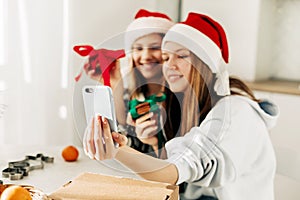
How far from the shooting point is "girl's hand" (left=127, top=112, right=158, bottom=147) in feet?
3.31

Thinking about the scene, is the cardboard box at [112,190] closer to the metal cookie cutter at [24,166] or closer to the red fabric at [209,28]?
the metal cookie cutter at [24,166]

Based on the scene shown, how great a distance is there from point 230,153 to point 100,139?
475mm

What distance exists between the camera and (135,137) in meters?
1.02

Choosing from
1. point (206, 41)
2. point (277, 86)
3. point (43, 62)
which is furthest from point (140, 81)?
point (277, 86)

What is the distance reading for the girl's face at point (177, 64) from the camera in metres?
1.04

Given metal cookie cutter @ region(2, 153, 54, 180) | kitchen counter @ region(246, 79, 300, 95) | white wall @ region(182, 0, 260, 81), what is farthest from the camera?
white wall @ region(182, 0, 260, 81)

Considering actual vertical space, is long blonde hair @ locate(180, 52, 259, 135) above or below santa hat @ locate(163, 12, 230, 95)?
below

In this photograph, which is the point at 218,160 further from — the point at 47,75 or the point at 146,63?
the point at 47,75

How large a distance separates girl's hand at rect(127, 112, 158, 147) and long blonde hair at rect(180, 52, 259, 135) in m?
0.09

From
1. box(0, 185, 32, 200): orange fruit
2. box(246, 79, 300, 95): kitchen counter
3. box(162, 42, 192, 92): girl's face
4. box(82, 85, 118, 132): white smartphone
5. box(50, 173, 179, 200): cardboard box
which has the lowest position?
box(246, 79, 300, 95): kitchen counter

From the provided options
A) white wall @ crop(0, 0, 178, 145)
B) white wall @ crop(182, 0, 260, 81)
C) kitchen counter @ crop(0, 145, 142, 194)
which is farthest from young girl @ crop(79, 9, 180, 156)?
white wall @ crop(182, 0, 260, 81)

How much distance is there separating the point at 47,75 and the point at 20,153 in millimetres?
611

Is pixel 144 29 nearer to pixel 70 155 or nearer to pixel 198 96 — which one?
pixel 198 96

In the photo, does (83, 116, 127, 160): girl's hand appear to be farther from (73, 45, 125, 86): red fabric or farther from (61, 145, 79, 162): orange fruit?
(61, 145, 79, 162): orange fruit
